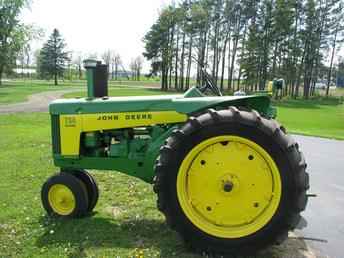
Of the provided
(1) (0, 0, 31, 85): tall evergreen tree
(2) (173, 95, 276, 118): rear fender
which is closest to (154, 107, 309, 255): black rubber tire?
(2) (173, 95, 276, 118): rear fender

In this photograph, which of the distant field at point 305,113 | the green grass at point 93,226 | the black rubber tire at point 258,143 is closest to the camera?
the black rubber tire at point 258,143

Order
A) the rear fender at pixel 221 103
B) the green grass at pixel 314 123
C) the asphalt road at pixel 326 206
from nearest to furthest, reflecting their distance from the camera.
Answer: the rear fender at pixel 221 103, the asphalt road at pixel 326 206, the green grass at pixel 314 123

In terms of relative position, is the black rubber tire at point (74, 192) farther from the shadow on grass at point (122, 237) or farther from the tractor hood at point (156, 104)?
the tractor hood at point (156, 104)

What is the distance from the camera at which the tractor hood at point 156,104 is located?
150 inches

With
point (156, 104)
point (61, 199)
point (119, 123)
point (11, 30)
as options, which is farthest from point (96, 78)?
point (11, 30)

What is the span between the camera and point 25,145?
31.4 ft

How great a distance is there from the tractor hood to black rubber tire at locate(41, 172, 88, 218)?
74cm

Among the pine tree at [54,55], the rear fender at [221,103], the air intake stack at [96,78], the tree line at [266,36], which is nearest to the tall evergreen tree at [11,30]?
the tree line at [266,36]

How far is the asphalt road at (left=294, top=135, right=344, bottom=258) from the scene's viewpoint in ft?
13.0

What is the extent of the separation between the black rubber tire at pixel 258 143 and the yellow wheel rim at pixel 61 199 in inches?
53.7

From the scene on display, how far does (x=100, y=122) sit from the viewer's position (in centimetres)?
420

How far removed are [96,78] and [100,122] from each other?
0.62m

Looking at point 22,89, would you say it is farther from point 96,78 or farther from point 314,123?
point 96,78

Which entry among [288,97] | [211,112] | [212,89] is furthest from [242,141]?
[288,97]
